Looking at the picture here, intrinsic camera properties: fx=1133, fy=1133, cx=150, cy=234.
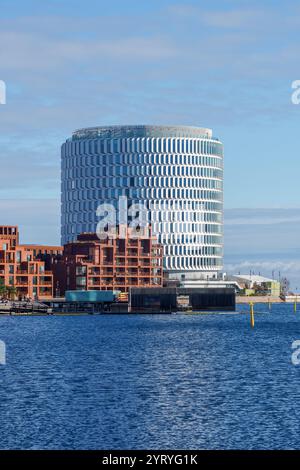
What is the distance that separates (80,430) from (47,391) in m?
23.4

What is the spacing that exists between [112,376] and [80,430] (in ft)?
125

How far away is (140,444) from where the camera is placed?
72625 millimetres

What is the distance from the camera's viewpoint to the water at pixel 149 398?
7500cm

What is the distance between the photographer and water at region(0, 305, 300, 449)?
7500cm

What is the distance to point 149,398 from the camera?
95.7 meters

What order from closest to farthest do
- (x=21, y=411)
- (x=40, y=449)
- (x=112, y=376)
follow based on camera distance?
1. (x=40, y=449)
2. (x=21, y=411)
3. (x=112, y=376)

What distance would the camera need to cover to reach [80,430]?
78.0 metres
